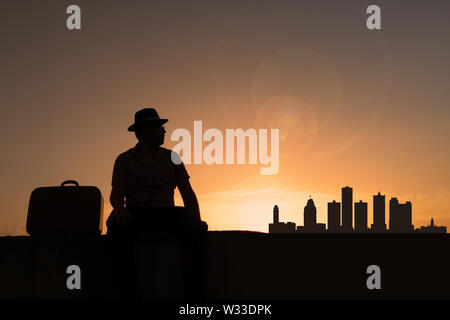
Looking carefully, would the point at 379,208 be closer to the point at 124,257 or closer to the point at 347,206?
the point at 347,206

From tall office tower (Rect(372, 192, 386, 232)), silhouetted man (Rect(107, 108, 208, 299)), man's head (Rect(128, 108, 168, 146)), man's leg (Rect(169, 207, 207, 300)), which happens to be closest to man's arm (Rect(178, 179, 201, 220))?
silhouetted man (Rect(107, 108, 208, 299))

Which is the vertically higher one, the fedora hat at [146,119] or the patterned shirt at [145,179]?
the fedora hat at [146,119]

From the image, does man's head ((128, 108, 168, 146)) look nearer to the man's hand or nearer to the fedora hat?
the fedora hat

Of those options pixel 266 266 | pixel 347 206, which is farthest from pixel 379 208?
pixel 266 266

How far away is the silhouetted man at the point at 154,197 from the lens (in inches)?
190

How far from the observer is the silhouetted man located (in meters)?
4.83

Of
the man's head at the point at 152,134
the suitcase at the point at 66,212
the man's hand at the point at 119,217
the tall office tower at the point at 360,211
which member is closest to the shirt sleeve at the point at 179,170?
the man's head at the point at 152,134

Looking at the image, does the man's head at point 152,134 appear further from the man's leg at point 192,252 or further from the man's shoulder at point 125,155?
the man's leg at point 192,252

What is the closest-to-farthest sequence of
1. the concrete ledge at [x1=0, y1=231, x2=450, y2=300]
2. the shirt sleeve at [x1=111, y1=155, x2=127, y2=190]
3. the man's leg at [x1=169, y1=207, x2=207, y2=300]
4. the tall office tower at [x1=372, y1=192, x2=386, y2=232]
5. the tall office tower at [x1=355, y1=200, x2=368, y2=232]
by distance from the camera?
the man's leg at [x1=169, y1=207, x2=207, y2=300] < the shirt sleeve at [x1=111, y1=155, x2=127, y2=190] < the concrete ledge at [x1=0, y1=231, x2=450, y2=300] < the tall office tower at [x1=372, y1=192, x2=386, y2=232] < the tall office tower at [x1=355, y1=200, x2=368, y2=232]

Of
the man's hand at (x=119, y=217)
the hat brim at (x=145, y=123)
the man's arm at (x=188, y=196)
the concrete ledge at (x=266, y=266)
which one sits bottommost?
the concrete ledge at (x=266, y=266)

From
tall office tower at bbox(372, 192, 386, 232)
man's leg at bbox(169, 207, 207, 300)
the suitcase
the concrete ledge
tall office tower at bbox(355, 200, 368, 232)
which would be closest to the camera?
man's leg at bbox(169, 207, 207, 300)

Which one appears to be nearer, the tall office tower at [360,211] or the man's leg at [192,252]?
the man's leg at [192,252]

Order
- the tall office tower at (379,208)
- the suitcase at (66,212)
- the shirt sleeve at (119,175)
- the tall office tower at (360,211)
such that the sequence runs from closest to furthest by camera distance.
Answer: the shirt sleeve at (119,175)
the suitcase at (66,212)
the tall office tower at (379,208)
the tall office tower at (360,211)

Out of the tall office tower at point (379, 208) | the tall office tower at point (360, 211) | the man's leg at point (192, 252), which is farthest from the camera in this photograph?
the tall office tower at point (360, 211)
